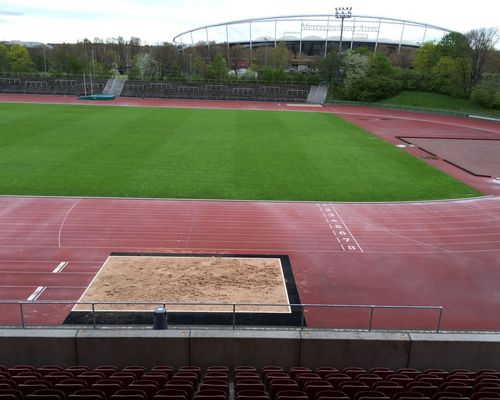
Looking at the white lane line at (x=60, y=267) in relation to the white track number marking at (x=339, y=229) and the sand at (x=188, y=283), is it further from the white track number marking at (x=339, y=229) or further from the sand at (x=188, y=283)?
the white track number marking at (x=339, y=229)

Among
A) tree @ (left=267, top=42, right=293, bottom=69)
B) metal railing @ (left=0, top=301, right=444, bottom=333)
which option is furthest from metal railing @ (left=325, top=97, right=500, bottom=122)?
metal railing @ (left=0, top=301, right=444, bottom=333)

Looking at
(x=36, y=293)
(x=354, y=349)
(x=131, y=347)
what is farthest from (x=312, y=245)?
(x=131, y=347)

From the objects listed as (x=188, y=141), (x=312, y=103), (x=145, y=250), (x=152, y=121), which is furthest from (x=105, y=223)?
(x=312, y=103)

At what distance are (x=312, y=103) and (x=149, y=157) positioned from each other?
4704cm

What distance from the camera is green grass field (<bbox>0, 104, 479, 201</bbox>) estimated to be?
78.8ft

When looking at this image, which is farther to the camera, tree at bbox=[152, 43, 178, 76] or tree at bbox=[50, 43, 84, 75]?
tree at bbox=[152, 43, 178, 76]

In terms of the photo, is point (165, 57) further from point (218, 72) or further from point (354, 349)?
point (354, 349)

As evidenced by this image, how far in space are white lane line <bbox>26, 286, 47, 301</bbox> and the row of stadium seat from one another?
576cm

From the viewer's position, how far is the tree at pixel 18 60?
272 ft

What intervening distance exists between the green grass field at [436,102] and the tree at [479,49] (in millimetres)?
6386

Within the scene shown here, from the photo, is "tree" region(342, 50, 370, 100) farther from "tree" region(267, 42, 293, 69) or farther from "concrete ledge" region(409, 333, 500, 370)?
"concrete ledge" region(409, 333, 500, 370)

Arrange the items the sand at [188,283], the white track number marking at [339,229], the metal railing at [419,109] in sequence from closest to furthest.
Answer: the sand at [188,283]
the white track number marking at [339,229]
the metal railing at [419,109]

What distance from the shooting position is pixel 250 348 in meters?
9.13

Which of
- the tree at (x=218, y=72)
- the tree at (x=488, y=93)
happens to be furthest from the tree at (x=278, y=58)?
the tree at (x=488, y=93)
